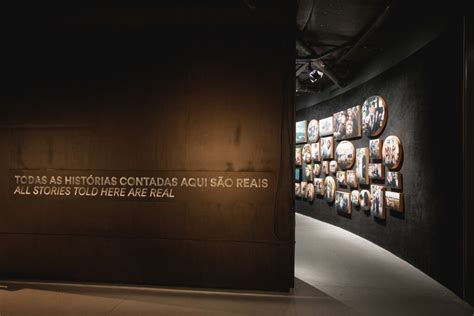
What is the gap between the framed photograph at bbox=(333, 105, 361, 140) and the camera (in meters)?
6.21

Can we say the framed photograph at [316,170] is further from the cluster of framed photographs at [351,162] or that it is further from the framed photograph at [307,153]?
the framed photograph at [307,153]

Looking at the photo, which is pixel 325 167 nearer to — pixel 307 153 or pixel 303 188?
pixel 307 153

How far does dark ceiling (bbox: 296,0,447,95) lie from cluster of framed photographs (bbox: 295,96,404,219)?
3.24ft

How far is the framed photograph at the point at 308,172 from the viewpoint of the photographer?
839 cm

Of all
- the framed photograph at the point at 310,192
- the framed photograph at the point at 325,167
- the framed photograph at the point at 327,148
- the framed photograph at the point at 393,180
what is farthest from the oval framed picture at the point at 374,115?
the framed photograph at the point at 310,192

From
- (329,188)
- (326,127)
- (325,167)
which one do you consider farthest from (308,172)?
(326,127)

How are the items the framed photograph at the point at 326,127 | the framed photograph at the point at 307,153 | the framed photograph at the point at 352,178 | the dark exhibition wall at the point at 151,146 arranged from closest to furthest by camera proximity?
1. the dark exhibition wall at the point at 151,146
2. the framed photograph at the point at 352,178
3. the framed photograph at the point at 326,127
4. the framed photograph at the point at 307,153

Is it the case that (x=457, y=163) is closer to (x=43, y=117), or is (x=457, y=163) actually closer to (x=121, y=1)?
(x=121, y=1)

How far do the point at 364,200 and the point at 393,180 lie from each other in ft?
3.57

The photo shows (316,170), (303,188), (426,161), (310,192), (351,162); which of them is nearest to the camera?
(426,161)

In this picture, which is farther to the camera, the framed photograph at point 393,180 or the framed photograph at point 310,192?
the framed photograph at point 310,192

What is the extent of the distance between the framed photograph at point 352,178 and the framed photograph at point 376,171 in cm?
56

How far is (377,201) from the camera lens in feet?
18.2

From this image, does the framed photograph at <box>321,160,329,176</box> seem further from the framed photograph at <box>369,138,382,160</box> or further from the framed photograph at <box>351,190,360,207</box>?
the framed photograph at <box>369,138,382,160</box>
